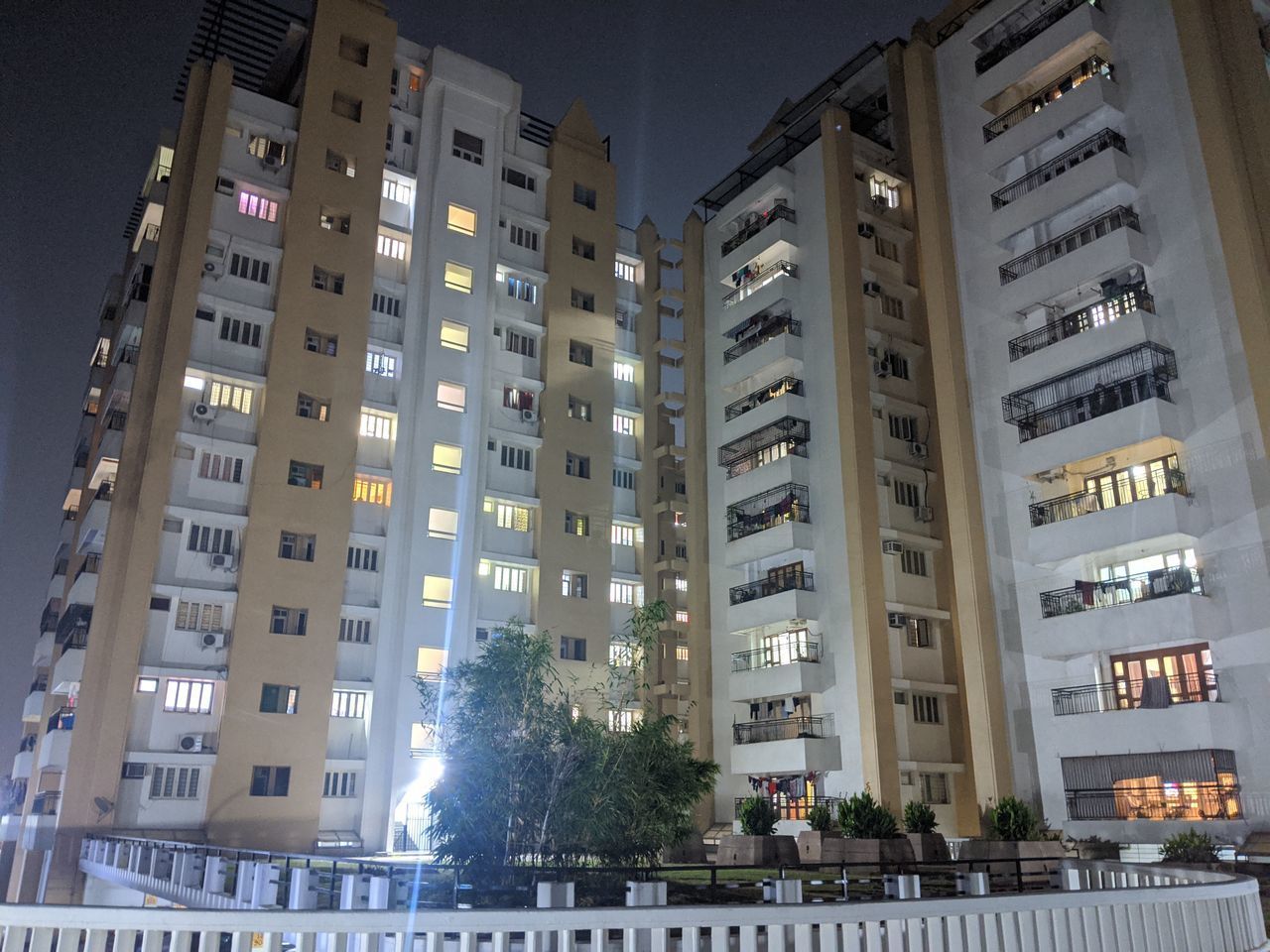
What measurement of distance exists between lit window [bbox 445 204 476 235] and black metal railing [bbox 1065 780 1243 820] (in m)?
31.1

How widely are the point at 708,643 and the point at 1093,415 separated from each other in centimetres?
1863

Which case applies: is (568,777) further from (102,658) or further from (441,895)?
(102,658)

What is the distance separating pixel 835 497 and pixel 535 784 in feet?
76.5

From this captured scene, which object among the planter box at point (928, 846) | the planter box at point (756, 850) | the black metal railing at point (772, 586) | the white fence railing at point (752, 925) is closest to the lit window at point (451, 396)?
the black metal railing at point (772, 586)

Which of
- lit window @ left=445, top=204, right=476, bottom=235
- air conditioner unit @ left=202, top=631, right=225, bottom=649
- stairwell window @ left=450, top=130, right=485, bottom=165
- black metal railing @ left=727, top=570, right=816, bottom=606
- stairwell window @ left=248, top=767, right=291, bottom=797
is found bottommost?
stairwell window @ left=248, top=767, right=291, bottom=797

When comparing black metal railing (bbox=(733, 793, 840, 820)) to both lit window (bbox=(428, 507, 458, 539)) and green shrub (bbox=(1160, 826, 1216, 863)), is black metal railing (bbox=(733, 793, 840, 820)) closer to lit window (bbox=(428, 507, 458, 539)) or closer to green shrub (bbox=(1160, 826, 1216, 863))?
green shrub (bbox=(1160, 826, 1216, 863))

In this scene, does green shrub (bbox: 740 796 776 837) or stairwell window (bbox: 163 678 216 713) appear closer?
green shrub (bbox: 740 796 776 837)

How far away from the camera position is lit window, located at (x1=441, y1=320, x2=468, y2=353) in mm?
41219

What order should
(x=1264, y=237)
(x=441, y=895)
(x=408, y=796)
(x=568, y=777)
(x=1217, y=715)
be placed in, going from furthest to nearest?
(x=408, y=796), (x=1264, y=237), (x=1217, y=715), (x=568, y=777), (x=441, y=895)

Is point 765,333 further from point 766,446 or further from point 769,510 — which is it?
point 769,510

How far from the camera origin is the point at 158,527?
→ 3375cm

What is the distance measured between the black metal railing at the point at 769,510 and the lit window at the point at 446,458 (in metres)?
12.1

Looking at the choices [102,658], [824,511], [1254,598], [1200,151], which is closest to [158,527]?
[102,658]

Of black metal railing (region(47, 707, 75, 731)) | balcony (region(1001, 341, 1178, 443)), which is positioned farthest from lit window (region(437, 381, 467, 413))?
balcony (region(1001, 341, 1178, 443))
